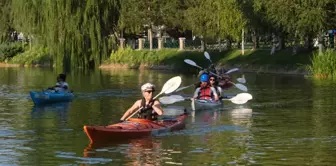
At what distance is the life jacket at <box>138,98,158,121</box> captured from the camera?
2208cm

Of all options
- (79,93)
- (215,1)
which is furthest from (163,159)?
(215,1)

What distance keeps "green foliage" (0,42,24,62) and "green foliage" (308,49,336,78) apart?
40.5 metres

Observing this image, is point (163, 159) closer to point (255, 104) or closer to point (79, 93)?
point (255, 104)

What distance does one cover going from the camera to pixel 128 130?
823 inches

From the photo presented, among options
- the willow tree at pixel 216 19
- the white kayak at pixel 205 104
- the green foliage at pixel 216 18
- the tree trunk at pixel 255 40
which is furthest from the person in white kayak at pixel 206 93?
the tree trunk at pixel 255 40

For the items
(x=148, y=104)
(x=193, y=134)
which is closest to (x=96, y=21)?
(x=193, y=134)

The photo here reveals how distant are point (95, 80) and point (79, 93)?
409 inches

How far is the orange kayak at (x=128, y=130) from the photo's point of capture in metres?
20.5

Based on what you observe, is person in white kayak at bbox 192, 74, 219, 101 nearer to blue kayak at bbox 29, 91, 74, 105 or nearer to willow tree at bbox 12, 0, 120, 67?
blue kayak at bbox 29, 91, 74, 105

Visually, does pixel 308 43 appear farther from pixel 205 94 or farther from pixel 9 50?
pixel 9 50

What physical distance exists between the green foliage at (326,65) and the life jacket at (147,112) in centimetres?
2646

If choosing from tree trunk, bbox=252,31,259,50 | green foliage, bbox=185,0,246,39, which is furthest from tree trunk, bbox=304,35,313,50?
tree trunk, bbox=252,31,259,50

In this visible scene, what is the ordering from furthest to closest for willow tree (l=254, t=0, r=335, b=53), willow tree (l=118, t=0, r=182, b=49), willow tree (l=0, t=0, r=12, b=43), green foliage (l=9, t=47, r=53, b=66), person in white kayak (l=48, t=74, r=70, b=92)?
willow tree (l=0, t=0, r=12, b=43) → willow tree (l=118, t=0, r=182, b=49) → green foliage (l=9, t=47, r=53, b=66) → willow tree (l=254, t=0, r=335, b=53) → person in white kayak (l=48, t=74, r=70, b=92)

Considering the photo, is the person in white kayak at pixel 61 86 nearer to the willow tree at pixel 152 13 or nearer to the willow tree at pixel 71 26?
the willow tree at pixel 71 26
